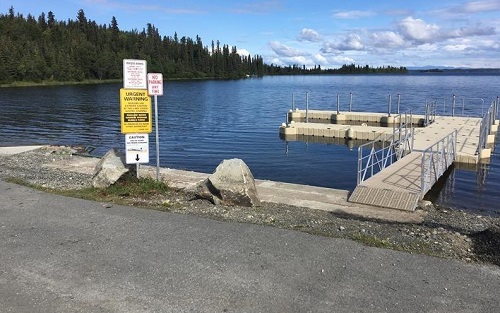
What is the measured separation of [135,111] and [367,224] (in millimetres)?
6512

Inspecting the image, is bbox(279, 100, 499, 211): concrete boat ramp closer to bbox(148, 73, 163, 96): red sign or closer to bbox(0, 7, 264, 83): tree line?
bbox(148, 73, 163, 96): red sign

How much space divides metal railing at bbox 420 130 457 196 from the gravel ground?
1.29 meters

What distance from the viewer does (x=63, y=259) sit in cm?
668

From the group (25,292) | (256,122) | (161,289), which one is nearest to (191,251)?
(161,289)

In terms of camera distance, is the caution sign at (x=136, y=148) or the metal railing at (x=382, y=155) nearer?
the caution sign at (x=136, y=148)

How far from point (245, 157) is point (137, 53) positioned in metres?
168

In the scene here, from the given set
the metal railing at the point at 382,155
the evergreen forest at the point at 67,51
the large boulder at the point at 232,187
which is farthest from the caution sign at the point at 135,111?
the evergreen forest at the point at 67,51

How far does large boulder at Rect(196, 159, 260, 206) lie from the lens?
10.3 m

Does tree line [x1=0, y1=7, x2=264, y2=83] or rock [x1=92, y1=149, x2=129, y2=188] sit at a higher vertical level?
tree line [x1=0, y1=7, x2=264, y2=83]

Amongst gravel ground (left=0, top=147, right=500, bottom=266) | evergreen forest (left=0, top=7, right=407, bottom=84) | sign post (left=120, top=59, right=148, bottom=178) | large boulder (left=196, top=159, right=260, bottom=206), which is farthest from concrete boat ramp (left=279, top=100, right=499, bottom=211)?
evergreen forest (left=0, top=7, right=407, bottom=84)

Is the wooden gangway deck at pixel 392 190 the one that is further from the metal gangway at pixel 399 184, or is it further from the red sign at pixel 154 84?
the red sign at pixel 154 84

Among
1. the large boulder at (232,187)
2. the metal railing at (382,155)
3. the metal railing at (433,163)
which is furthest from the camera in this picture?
the metal railing at (382,155)

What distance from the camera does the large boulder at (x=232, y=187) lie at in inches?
407

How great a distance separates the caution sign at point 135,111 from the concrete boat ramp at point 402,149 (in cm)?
590
